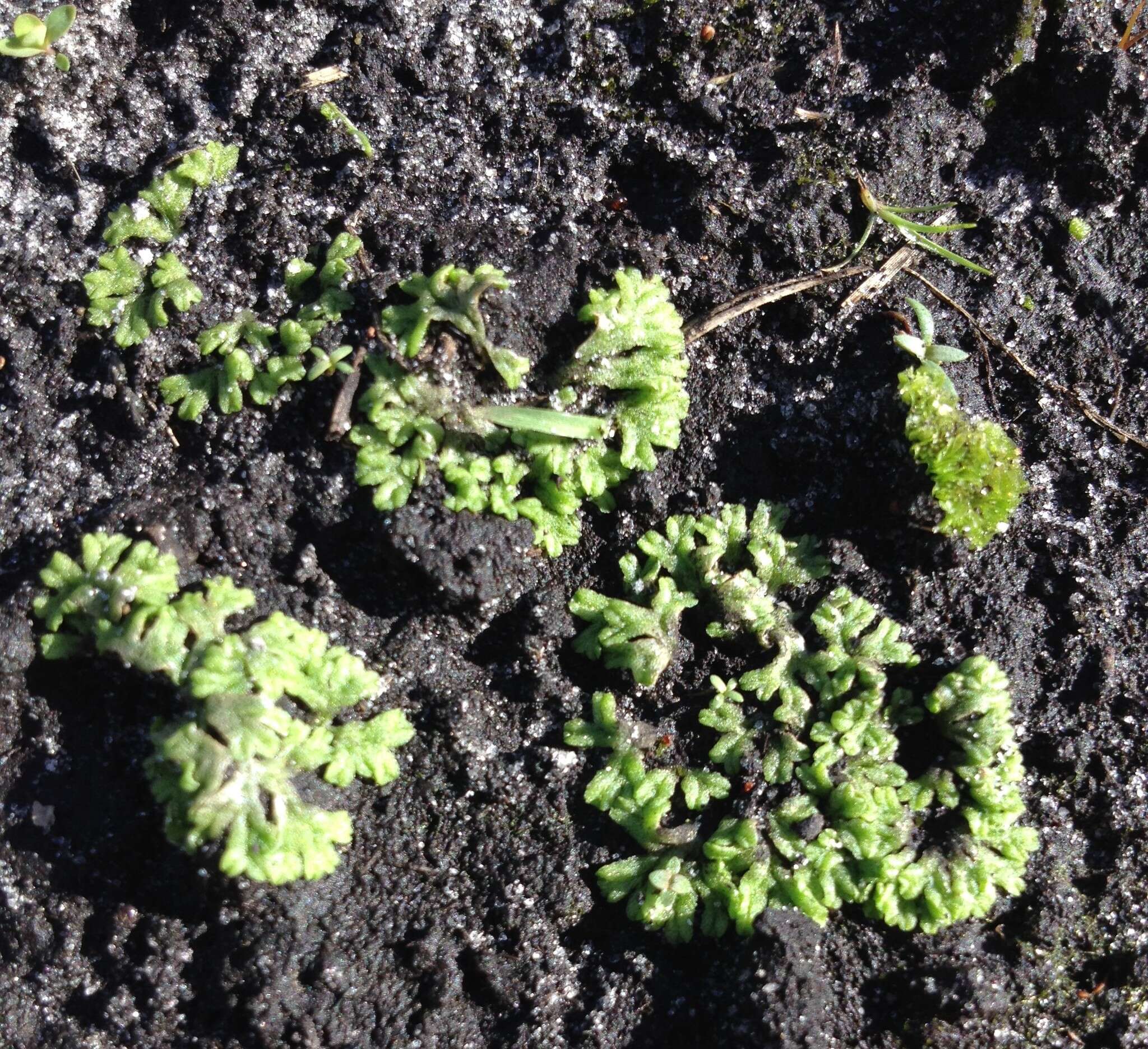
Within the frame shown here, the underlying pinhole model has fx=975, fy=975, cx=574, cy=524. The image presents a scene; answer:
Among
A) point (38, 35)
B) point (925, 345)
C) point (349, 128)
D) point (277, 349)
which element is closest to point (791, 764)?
point (925, 345)

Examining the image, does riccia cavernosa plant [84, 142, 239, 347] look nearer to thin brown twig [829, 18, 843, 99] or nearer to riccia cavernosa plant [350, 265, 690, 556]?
riccia cavernosa plant [350, 265, 690, 556]

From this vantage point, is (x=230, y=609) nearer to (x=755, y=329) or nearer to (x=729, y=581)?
(x=729, y=581)

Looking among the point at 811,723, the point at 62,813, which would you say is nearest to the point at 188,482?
the point at 62,813

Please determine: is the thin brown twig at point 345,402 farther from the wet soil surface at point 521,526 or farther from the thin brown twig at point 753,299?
the thin brown twig at point 753,299

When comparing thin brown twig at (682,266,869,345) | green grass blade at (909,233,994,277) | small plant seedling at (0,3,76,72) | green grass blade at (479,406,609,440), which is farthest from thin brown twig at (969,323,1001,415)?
small plant seedling at (0,3,76,72)

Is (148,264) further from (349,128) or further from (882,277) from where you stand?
(882,277)

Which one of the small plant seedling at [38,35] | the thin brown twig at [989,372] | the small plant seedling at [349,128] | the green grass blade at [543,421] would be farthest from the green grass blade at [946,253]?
the small plant seedling at [38,35]

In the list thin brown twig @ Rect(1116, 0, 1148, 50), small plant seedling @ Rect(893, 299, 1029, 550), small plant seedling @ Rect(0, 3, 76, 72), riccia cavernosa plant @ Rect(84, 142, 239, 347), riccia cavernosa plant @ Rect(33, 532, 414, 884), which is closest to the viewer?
riccia cavernosa plant @ Rect(33, 532, 414, 884)

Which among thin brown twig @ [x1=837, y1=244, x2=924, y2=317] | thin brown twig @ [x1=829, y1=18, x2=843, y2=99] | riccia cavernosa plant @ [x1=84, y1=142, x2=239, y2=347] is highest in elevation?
thin brown twig @ [x1=829, y1=18, x2=843, y2=99]
